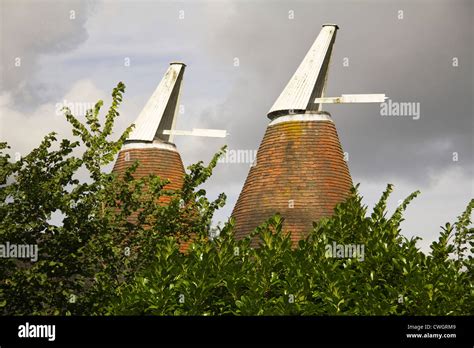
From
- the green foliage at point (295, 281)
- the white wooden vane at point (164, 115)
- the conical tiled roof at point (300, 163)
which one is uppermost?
the white wooden vane at point (164, 115)

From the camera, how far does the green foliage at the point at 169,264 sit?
14.6 m

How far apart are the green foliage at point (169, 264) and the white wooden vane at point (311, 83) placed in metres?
12.0

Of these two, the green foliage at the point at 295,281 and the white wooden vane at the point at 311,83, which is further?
the white wooden vane at the point at 311,83

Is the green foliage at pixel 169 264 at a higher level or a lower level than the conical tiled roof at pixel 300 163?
lower

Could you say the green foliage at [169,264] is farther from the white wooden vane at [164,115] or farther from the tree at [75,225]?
the white wooden vane at [164,115]

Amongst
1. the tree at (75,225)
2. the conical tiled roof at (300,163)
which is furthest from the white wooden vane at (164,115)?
the tree at (75,225)

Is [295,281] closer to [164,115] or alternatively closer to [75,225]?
[75,225]

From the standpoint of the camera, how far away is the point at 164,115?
32.1m

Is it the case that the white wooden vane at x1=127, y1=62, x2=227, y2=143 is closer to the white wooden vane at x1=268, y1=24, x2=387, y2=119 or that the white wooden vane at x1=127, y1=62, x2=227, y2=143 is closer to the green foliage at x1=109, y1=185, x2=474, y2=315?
the white wooden vane at x1=268, y1=24, x2=387, y2=119

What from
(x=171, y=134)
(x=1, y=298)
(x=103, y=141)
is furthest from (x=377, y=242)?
(x=171, y=134)

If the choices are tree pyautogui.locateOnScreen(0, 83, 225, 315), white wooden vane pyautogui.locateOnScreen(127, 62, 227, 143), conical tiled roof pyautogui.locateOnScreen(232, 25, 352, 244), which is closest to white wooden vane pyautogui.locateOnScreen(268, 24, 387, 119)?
conical tiled roof pyautogui.locateOnScreen(232, 25, 352, 244)

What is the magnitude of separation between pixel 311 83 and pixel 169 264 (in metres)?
14.8
